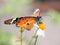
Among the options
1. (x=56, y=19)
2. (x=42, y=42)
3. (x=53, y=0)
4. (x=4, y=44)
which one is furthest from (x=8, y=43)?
(x=53, y=0)

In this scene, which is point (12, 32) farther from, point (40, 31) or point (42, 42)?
point (40, 31)

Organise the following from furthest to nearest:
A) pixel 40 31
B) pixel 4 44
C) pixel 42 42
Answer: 1. pixel 42 42
2. pixel 4 44
3. pixel 40 31

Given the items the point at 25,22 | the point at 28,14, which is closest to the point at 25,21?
the point at 25,22

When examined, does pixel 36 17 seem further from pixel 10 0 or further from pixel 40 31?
pixel 10 0

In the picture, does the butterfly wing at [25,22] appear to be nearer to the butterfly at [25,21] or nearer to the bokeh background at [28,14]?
the butterfly at [25,21]

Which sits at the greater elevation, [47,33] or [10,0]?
[10,0]

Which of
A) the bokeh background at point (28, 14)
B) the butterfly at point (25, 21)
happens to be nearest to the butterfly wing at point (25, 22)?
the butterfly at point (25, 21)

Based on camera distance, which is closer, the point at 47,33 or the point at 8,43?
the point at 8,43

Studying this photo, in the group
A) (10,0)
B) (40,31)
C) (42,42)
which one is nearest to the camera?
(40,31)

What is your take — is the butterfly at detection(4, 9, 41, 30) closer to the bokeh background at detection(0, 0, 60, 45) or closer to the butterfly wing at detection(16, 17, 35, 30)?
the butterfly wing at detection(16, 17, 35, 30)
